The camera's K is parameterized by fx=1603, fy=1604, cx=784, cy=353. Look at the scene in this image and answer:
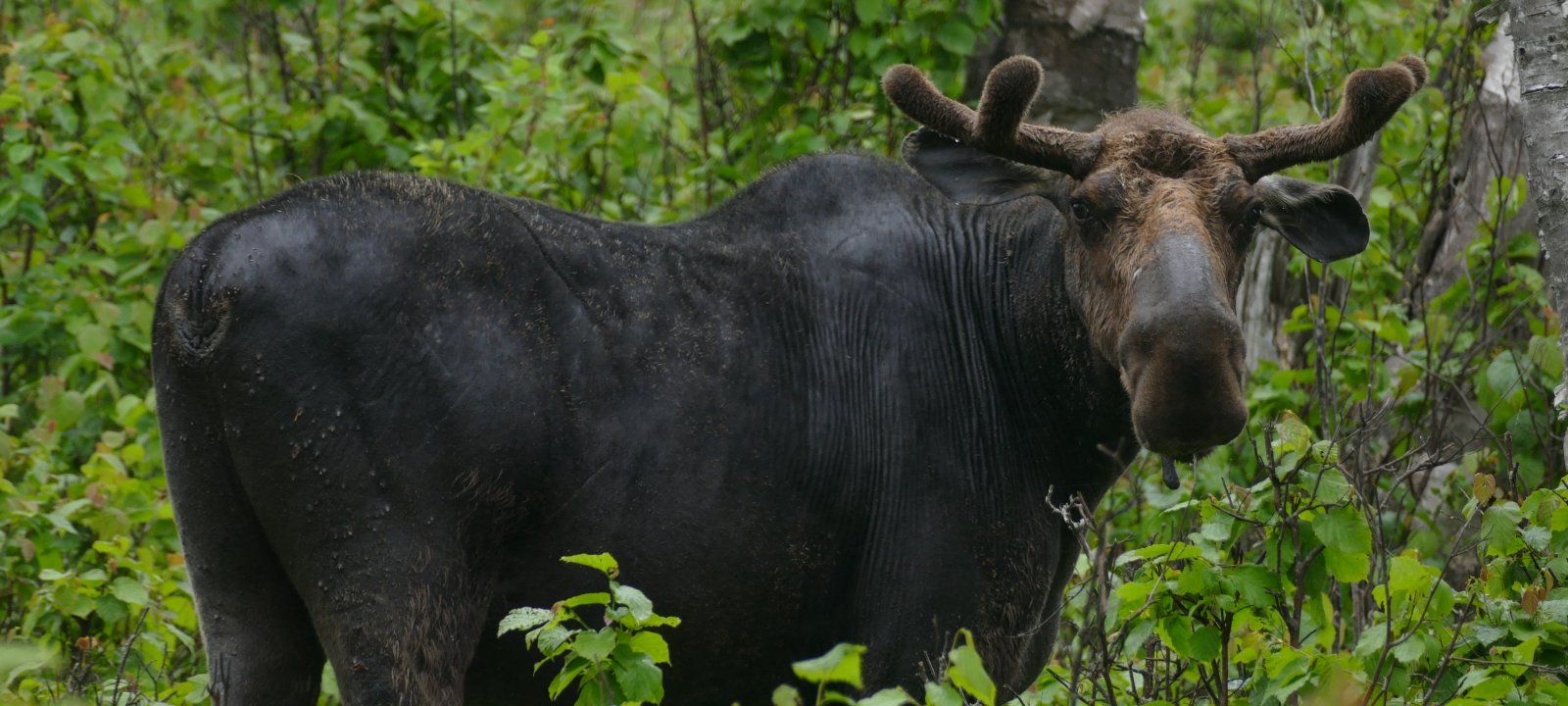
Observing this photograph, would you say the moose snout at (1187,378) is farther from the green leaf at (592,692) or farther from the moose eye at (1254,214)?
the green leaf at (592,692)

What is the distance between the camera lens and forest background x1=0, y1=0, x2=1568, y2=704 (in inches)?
172

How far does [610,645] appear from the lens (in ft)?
12.0

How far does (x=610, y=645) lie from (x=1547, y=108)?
308 cm

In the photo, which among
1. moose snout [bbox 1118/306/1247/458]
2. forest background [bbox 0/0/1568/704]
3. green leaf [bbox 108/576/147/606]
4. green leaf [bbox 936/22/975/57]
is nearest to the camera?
moose snout [bbox 1118/306/1247/458]

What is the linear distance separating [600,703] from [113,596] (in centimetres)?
269

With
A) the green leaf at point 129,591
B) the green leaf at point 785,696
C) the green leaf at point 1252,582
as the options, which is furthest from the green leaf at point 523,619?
the green leaf at point 129,591

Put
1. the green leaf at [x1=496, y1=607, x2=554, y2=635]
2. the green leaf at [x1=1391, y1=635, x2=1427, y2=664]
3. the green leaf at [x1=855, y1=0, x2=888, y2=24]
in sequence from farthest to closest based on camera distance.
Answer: the green leaf at [x1=855, y1=0, x2=888, y2=24]
the green leaf at [x1=1391, y1=635, x2=1427, y2=664]
the green leaf at [x1=496, y1=607, x2=554, y2=635]

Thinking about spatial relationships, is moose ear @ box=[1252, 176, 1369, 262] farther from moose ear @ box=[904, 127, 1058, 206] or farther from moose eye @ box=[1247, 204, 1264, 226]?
moose ear @ box=[904, 127, 1058, 206]

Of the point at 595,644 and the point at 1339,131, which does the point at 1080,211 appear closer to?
the point at 1339,131

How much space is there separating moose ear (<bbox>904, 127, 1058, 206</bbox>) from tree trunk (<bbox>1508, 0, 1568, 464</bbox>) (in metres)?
1.38

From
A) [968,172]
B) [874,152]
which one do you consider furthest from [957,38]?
[968,172]

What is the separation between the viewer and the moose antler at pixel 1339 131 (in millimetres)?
4691

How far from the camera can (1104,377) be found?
191 inches

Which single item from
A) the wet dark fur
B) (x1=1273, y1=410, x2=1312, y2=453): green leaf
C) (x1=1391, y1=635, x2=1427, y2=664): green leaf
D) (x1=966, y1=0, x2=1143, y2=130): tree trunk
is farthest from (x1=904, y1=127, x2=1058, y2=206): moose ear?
(x1=966, y1=0, x2=1143, y2=130): tree trunk
